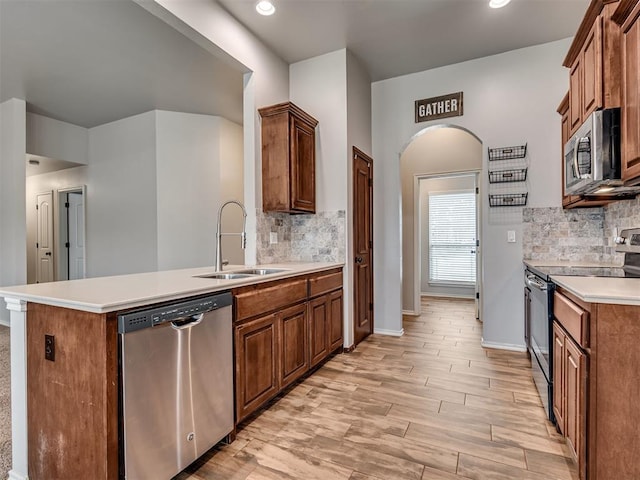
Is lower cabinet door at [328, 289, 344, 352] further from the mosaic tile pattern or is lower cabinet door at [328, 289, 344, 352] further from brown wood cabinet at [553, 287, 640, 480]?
the mosaic tile pattern

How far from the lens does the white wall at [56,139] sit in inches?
198

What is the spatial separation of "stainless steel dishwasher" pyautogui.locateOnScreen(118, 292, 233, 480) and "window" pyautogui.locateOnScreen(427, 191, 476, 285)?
547cm

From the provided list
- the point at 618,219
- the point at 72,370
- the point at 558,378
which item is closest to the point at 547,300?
the point at 558,378

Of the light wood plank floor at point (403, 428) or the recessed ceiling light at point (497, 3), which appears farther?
the recessed ceiling light at point (497, 3)

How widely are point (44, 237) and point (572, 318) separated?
8.25 meters

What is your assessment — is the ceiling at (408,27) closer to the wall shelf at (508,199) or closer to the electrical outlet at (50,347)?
the wall shelf at (508,199)

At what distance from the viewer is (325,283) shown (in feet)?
9.89

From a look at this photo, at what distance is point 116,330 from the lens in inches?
51.6

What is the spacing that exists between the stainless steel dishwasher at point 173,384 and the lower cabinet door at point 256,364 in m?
0.09

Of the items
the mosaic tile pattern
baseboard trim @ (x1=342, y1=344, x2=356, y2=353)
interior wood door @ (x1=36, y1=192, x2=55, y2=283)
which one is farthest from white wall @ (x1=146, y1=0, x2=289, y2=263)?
interior wood door @ (x1=36, y1=192, x2=55, y2=283)

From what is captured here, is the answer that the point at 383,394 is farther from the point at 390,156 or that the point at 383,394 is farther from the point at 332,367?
the point at 390,156

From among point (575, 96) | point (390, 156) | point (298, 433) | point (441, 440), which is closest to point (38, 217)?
point (390, 156)

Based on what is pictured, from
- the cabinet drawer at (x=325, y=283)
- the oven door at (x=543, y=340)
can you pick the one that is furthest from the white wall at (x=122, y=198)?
the oven door at (x=543, y=340)

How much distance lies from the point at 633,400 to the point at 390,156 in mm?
3191
